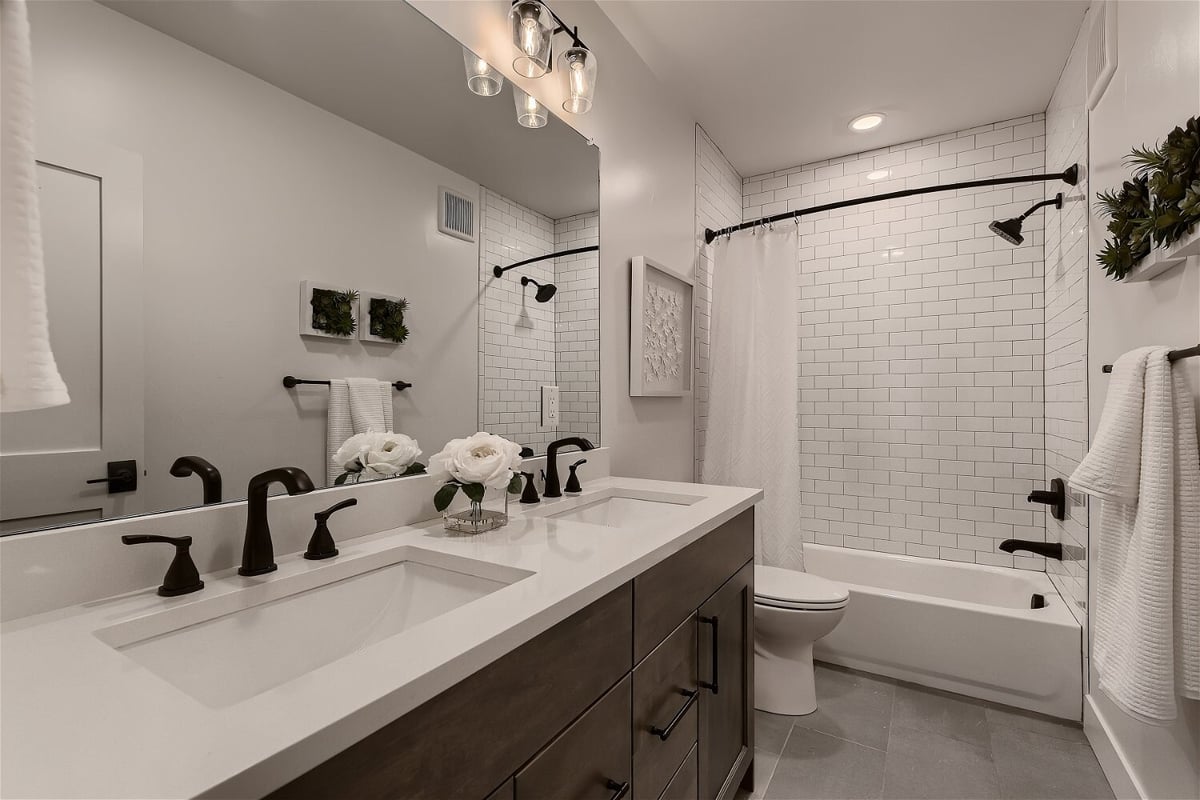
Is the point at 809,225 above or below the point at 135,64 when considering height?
above

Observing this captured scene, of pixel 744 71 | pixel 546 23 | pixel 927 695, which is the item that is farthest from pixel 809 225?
pixel 927 695

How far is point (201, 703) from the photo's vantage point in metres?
0.61

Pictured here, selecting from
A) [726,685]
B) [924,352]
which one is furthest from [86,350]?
[924,352]

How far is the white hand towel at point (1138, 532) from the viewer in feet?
3.75

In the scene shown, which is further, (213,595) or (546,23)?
(546,23)

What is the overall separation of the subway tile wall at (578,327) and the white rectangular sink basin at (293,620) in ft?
2.96

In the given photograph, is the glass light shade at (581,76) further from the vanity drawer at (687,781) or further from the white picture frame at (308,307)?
the vanity drawer at (687,781)

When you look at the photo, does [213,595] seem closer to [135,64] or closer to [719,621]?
[135,64]

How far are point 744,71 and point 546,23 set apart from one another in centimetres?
124

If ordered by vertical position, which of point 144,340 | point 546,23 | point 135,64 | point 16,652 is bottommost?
point 16,652

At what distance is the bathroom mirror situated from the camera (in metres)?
0.82

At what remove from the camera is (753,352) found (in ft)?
8.61

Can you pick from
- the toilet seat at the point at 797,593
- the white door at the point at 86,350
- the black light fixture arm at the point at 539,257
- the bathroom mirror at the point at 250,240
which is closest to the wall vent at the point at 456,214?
the bathroom mirror at the point at 250,240

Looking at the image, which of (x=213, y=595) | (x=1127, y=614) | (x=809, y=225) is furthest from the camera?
(x=809, y=225)
